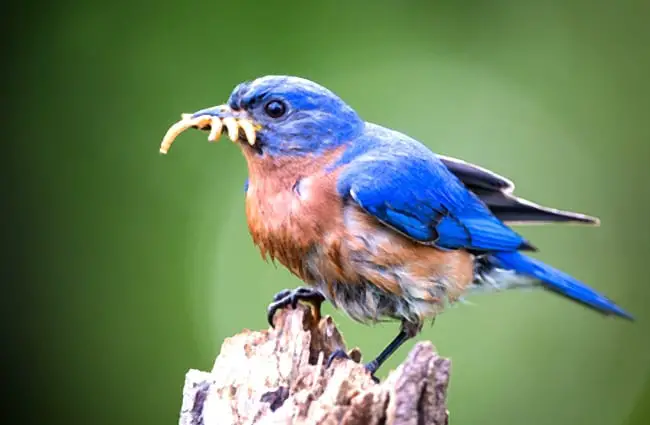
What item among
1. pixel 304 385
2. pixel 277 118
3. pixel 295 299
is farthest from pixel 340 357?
pixel 277 118

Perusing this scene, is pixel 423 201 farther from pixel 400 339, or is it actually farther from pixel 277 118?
pixel 277 118

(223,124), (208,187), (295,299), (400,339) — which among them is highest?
(223,124)

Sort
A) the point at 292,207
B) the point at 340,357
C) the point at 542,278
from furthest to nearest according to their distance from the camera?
the point at 542,278, the point at 292,207, the point at 340,357

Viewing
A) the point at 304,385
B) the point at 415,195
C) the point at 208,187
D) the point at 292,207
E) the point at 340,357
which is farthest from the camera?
the point at 208,187

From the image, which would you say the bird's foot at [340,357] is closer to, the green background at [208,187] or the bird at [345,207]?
the bird at [345,207]

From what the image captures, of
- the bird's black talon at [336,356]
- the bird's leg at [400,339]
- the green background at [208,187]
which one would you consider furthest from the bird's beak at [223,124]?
the green background at [208,187]

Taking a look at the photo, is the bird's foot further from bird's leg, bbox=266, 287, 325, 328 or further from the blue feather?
the blue feather
